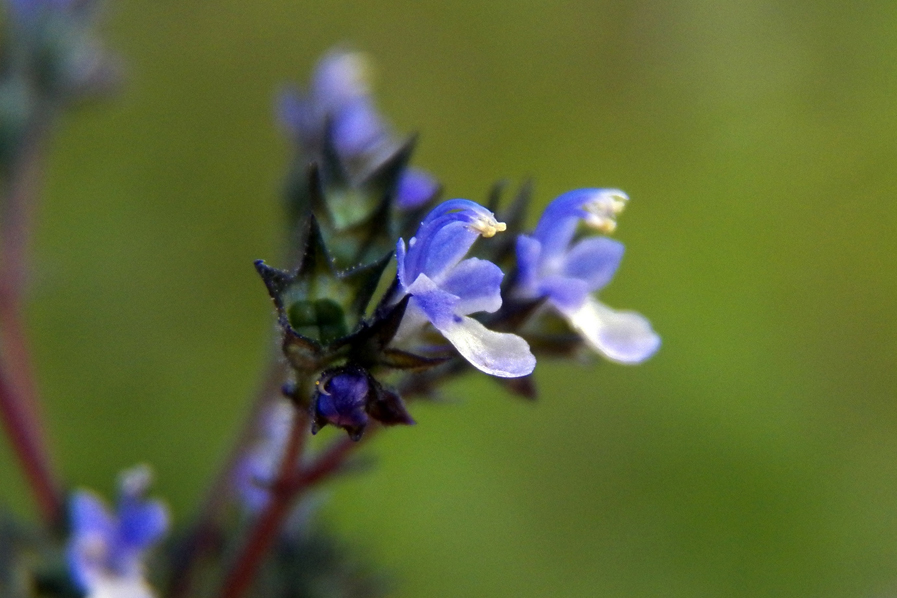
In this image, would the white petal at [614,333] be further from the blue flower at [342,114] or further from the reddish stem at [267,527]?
the blue flower at [342,114]

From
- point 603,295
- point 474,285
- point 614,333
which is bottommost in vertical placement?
point 474,285

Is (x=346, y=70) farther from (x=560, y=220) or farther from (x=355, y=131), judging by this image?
(x=560, y=220)

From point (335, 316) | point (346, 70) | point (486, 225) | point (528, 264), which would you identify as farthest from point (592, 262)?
point (346, 70)

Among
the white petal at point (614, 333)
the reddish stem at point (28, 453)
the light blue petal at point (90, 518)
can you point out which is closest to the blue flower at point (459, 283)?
the white petal at point (614, 333)

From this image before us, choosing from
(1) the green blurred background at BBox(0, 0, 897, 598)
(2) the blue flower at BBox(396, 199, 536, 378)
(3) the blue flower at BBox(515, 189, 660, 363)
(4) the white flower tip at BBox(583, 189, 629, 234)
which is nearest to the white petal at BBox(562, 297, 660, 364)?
(3) the blue flower at BBox(515, 189, 660, 363)

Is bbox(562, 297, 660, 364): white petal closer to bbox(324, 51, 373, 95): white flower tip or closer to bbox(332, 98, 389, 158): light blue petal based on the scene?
bbox(332, 98, 389, 158): light blue petal

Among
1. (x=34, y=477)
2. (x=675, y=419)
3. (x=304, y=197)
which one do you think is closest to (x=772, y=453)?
(x=675, y=419)

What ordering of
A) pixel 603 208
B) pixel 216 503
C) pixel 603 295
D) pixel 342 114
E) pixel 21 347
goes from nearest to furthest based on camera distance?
pixel 603 208
pixel 216 503
pixel 21 347
pixel 342 114
pixel 603 295

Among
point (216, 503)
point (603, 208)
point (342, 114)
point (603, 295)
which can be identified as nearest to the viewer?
point (603, 208)
